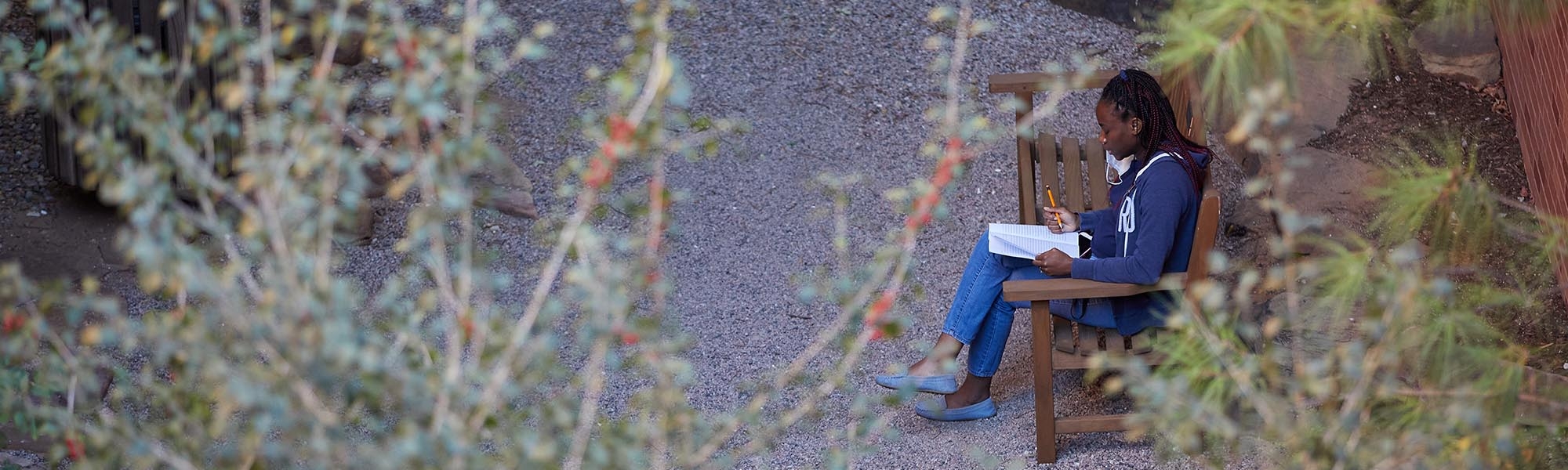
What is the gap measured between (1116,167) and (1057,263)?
0.31 meters

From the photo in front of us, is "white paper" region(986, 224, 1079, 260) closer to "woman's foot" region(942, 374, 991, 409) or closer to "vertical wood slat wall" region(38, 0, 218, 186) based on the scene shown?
"woman's foot" region(942, 374, 991, 409)

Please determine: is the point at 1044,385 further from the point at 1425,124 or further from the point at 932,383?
the point at 1425,124

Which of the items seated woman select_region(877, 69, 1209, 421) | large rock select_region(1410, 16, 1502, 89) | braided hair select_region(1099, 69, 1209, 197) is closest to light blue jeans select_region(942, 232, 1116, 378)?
seated woman select_region(877, 69, 1209, 421)

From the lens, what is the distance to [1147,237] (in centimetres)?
288

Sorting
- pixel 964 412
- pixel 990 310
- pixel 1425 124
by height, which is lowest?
pixel 964 412

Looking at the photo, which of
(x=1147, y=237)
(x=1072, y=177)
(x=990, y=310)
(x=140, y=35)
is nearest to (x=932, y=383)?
(x=990, y=310)

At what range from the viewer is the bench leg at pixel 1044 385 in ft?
9.62

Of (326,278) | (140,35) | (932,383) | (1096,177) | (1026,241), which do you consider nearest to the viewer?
(326,278)

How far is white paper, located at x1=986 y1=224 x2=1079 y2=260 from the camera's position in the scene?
3111 mm

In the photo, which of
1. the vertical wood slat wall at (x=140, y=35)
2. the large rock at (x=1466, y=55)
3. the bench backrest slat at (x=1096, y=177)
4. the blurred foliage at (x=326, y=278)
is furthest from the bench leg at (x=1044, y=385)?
the vertical wood slat wall at (x=140, y=35)

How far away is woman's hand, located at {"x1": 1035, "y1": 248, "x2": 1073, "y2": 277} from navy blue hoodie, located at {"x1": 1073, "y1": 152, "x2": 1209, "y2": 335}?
4 centimetres

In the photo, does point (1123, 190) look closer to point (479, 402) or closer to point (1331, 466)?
point (1331, 466)

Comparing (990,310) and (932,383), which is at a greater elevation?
(990,310)

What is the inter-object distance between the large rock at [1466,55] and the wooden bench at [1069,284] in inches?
61.0
